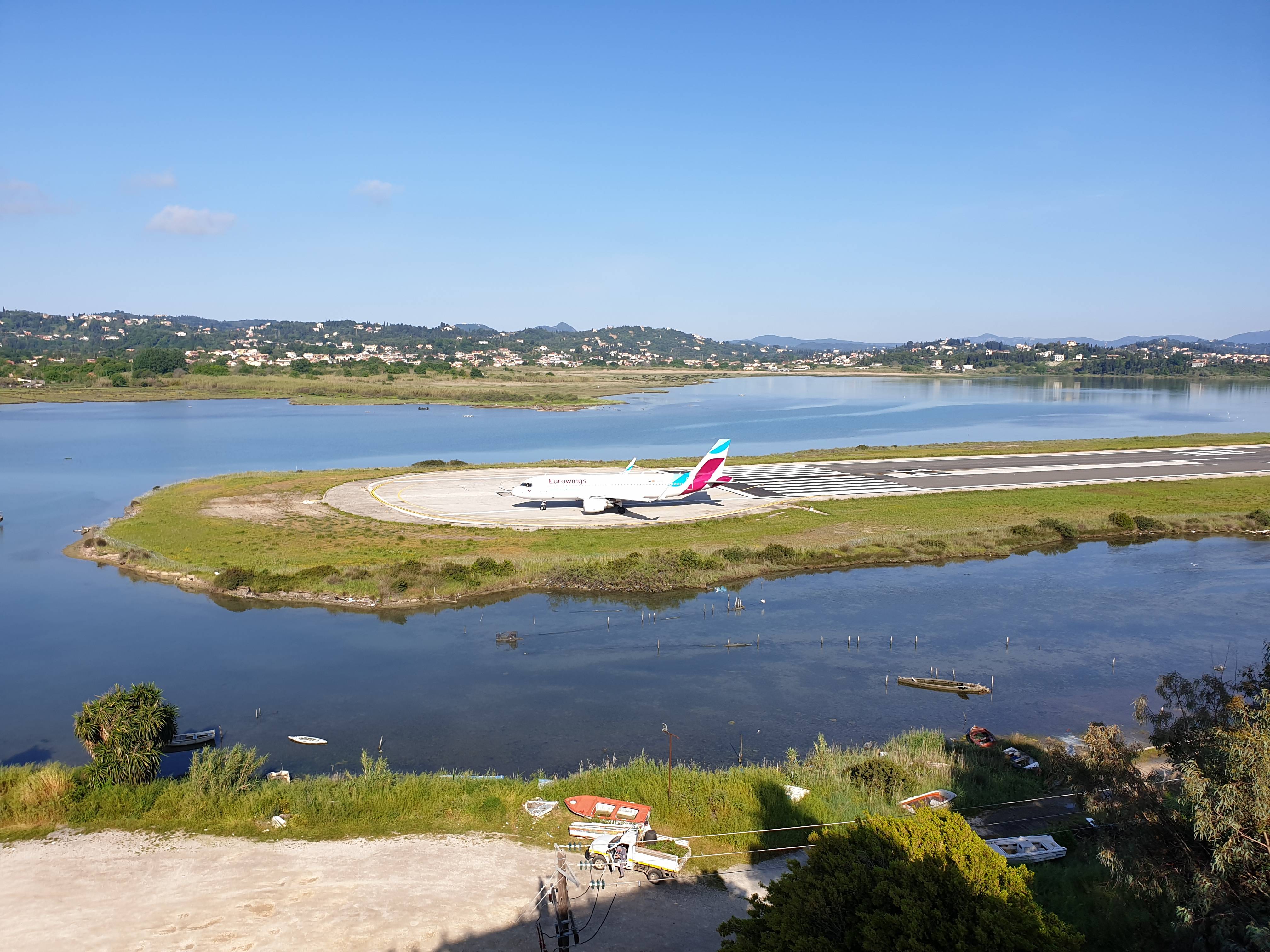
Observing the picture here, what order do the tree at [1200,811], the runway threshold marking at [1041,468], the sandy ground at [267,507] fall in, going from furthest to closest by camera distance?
1. the runway threshold marking at [1041,468]
2. the sandy ground at [267,507]
3. the tree at [1200,811]

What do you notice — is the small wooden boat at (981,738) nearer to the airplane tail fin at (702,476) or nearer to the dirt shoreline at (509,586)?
the dirt shoreline at (509,586)

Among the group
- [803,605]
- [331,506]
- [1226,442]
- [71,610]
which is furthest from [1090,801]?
[1226,442]

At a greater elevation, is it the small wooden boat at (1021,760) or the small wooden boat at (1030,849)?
the small wooden boat at (1030,849)

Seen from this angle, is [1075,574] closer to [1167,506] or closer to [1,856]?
[1167,506]

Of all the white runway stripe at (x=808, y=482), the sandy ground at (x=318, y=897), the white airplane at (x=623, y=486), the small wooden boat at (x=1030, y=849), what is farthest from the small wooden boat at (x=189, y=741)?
the white runway stripe at (x=808, y=482)

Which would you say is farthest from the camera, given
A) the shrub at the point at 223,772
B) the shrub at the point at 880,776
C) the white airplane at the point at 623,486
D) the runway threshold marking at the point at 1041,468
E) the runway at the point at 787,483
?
the runway threshold marking at the point at 1041,468

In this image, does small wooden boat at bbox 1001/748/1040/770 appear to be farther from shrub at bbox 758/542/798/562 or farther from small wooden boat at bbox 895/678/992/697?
shrub at bbox 758/542/798/562

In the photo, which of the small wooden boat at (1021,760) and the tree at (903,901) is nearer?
the tree at (903,901)
